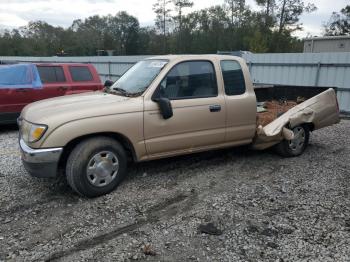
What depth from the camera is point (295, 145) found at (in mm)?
6379

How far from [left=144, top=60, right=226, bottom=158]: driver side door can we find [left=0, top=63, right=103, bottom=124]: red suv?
4808 millimetres

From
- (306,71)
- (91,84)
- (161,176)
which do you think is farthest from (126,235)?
(306,71)

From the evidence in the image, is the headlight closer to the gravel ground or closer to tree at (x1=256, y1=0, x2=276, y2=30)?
the gravel ground

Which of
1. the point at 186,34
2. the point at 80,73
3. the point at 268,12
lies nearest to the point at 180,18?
the point at 186,34

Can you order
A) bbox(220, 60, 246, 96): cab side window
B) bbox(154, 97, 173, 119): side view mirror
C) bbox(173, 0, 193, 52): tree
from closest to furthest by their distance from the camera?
bbox(154, 97, 173, 119): side view mirror < bbox(220, 60, 246, 96): cab side window < bbox(173, 0, 193, 52): tree

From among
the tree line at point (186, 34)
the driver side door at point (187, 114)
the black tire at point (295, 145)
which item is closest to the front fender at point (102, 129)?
the driver side door at point (187, 114)

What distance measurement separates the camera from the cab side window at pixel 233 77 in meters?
5.48

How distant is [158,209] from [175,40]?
49.6 meters

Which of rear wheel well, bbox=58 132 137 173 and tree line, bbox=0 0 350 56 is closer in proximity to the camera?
rear wheel well, bbox=58 132 137 173

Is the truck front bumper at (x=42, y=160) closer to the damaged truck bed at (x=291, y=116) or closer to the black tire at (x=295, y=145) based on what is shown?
the damaged truck bed at (x=291, y=116)

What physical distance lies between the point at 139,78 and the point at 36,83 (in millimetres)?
4471

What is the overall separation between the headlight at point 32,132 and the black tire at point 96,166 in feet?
1.47

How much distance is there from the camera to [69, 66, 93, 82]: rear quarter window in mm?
9281

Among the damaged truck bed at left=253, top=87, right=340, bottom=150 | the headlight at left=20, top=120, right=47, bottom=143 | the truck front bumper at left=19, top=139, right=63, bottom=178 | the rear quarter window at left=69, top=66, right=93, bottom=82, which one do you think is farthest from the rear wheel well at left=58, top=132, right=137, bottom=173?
the rear quarter window at left=69, top=66, right=93, bottom=82
